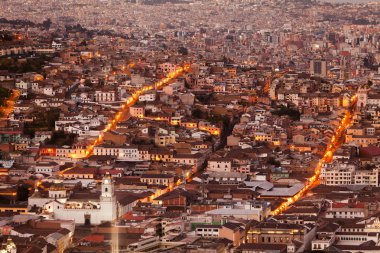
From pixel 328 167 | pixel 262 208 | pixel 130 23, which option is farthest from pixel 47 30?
pixel 262 208

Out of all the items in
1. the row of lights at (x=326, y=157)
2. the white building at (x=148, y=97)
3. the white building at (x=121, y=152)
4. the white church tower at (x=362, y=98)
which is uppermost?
the white building at (x=148, y=97)

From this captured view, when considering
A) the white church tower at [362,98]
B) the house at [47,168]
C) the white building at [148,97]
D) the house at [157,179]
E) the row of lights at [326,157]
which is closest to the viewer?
the row of lights at [326,157]

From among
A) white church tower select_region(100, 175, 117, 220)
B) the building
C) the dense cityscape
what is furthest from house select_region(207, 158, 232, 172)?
the building

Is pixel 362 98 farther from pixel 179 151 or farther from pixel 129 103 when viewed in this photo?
pixel 179 151

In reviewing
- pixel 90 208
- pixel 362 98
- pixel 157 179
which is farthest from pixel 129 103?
pixel 90 208

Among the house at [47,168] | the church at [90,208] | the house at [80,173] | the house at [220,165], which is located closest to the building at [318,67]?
the house at [220,165]

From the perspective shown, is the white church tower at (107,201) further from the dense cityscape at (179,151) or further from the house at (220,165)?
the house at (220,165)
